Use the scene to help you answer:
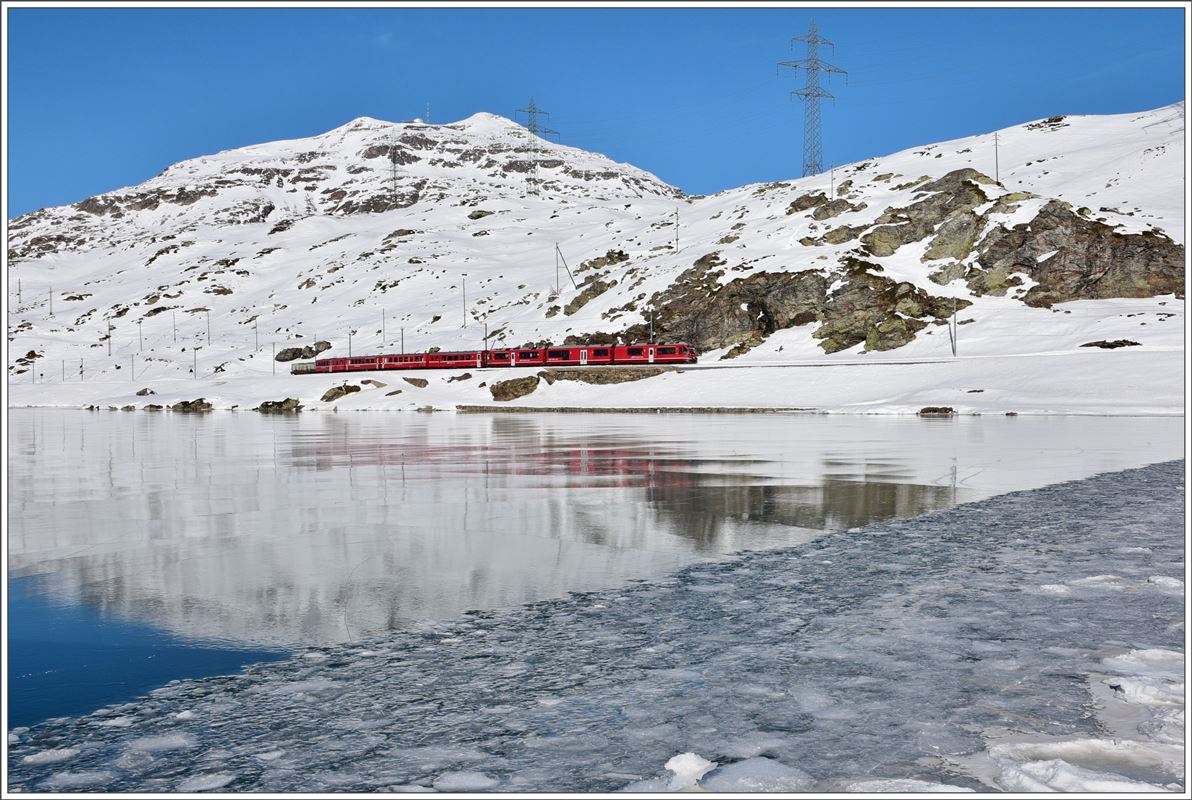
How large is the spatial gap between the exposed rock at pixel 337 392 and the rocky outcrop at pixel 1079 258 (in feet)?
218

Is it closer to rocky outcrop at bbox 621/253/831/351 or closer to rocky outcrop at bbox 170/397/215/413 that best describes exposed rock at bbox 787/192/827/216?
rocky outcrop at bbox 621/253/831/351

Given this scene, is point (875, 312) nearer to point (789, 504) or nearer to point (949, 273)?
point (949, 273)

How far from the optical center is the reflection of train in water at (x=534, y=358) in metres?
83.2

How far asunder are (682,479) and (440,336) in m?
109

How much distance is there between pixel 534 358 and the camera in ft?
296

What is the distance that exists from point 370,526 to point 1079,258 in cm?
9258

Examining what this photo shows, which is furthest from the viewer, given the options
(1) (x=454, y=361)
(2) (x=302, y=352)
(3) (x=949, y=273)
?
(2) (x=302, y=352)

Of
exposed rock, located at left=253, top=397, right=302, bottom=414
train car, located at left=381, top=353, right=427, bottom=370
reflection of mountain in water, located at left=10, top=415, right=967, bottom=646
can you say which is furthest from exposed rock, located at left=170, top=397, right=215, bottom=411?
reflection of mountain in water, located at left=10, top=415, right=967, bottom=646

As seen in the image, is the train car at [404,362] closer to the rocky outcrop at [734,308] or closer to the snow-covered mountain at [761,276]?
the snow-covered mountain at [761,276]

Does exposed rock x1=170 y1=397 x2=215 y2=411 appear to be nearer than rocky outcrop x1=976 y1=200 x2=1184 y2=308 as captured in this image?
No

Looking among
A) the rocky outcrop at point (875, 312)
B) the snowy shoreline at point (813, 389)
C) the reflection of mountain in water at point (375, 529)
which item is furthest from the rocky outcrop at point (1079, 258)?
the reflection of mountain in water at point (375, 529)

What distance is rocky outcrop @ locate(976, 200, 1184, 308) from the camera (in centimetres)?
8444

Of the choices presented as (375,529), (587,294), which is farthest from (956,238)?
(375,529)

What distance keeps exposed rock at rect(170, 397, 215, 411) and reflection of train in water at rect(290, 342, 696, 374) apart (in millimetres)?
19198
